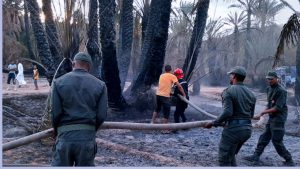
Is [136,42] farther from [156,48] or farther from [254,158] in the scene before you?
[254,158]

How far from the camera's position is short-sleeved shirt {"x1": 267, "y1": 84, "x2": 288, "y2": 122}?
598 cm

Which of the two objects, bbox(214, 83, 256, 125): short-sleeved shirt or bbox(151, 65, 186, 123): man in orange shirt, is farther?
bbox(151, 65, 186, 123): man in orange shirt

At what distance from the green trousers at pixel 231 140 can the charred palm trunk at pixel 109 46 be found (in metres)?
5.46

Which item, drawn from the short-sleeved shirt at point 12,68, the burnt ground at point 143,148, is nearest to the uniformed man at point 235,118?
the burnt ground at point 143,148

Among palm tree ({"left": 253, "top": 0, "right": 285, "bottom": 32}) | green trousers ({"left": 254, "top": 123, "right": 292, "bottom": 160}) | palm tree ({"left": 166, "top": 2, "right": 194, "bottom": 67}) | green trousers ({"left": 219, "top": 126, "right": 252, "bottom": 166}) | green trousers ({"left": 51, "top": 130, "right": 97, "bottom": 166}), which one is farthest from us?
palm tree ({"left": 253, "top": 0, "right": 285, "bottom": 32})

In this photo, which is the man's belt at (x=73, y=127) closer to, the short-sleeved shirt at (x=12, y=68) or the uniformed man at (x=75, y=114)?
the uniformed man at (x=75, y=114)

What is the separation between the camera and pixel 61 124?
3900 millimetres

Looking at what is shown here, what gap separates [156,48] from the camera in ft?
35.7

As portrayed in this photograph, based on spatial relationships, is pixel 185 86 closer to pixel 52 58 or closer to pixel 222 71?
pixel 52 58

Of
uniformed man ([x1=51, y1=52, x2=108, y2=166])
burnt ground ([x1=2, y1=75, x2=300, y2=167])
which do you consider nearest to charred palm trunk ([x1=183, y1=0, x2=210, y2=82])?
burnt ground ([x1=2, y1=75, x2=300, y2=167])

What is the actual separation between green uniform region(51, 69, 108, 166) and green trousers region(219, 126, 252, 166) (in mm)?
1757

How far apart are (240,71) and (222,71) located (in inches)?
661

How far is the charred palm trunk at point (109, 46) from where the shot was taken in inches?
385

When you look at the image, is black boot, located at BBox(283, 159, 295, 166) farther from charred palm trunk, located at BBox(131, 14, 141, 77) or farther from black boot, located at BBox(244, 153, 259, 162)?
charred palm trunk, located at BBox(131, 14, 141, 77)
